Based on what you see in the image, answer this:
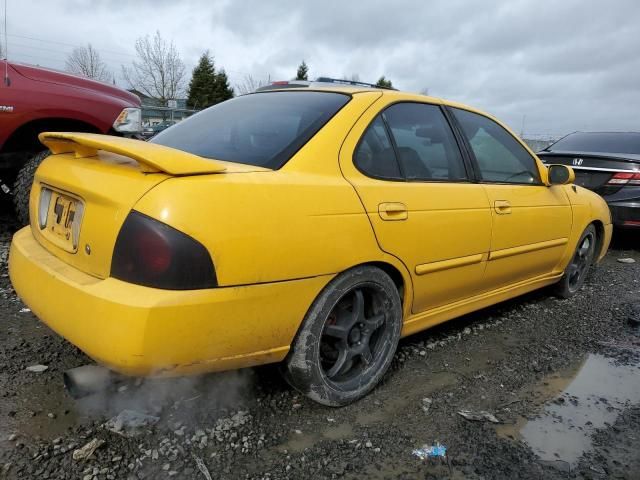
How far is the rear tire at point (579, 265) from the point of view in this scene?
415cm

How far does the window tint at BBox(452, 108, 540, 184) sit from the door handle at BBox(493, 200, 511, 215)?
0.53 feet

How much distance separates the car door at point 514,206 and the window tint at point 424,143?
180mm

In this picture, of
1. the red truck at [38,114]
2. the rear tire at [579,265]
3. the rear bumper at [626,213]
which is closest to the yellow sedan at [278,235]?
the rear tire at [579,265]

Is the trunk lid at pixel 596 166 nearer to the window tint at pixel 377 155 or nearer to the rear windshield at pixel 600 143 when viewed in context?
the rear windshield at pixel 600 143

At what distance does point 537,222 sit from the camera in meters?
3.36

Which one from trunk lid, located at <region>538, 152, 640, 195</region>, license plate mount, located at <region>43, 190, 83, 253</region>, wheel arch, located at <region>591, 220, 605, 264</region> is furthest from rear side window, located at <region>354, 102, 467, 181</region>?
trunk lid, located at <region>538, 152, 640, 195</region>

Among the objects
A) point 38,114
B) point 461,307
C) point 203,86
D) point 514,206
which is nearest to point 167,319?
point 461,307

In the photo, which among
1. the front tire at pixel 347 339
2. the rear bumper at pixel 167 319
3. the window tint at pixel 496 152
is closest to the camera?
the rear bumper at pixel 167 319

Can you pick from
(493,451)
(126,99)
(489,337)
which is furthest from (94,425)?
(126,99)

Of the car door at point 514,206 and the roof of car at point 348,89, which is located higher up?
the roof of car at point 348,89

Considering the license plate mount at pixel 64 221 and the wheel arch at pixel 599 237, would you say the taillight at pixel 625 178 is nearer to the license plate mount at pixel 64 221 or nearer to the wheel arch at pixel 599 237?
the wheel arch at pixel 599 237

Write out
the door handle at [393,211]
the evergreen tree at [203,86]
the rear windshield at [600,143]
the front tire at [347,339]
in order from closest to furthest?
the front tire at [347,339] → the door handle at [393,211] → the rear windshield at [600,143] → the evergreen tree at [203,86]

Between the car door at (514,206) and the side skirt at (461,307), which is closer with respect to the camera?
the side skirt at (461,307)

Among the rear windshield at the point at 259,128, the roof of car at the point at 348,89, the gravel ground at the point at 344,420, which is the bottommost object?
the gravel ground at the point at 344,420
